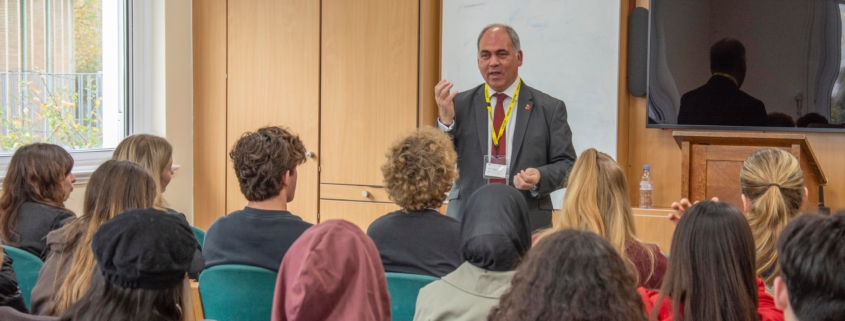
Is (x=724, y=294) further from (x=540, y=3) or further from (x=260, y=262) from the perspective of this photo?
(x=540, y=3)

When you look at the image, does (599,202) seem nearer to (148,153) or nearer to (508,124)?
(508,124)

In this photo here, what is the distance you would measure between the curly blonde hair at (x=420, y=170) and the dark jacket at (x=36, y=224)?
123 cm

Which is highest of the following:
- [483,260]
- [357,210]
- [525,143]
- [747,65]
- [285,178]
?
[747,65]

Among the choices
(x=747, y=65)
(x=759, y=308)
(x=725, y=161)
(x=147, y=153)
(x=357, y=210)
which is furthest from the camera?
(x=357, y=210)

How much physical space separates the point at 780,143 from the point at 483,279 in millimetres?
2833

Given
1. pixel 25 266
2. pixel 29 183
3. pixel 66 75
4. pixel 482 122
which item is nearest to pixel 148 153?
pixel 29 183

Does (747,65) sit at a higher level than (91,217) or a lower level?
higher

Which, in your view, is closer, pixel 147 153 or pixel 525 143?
pixel 147 153

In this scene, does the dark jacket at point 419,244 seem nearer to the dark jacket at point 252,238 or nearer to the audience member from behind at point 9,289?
the dark jacket at point 252,238

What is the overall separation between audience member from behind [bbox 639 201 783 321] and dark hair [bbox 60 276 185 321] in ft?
3.52

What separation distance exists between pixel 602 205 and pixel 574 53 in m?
2.36

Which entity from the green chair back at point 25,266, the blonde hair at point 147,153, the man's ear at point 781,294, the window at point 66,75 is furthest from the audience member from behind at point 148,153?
the man's ear at point 781,294

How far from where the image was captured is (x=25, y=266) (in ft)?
8.24

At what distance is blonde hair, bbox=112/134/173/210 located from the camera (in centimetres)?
304
